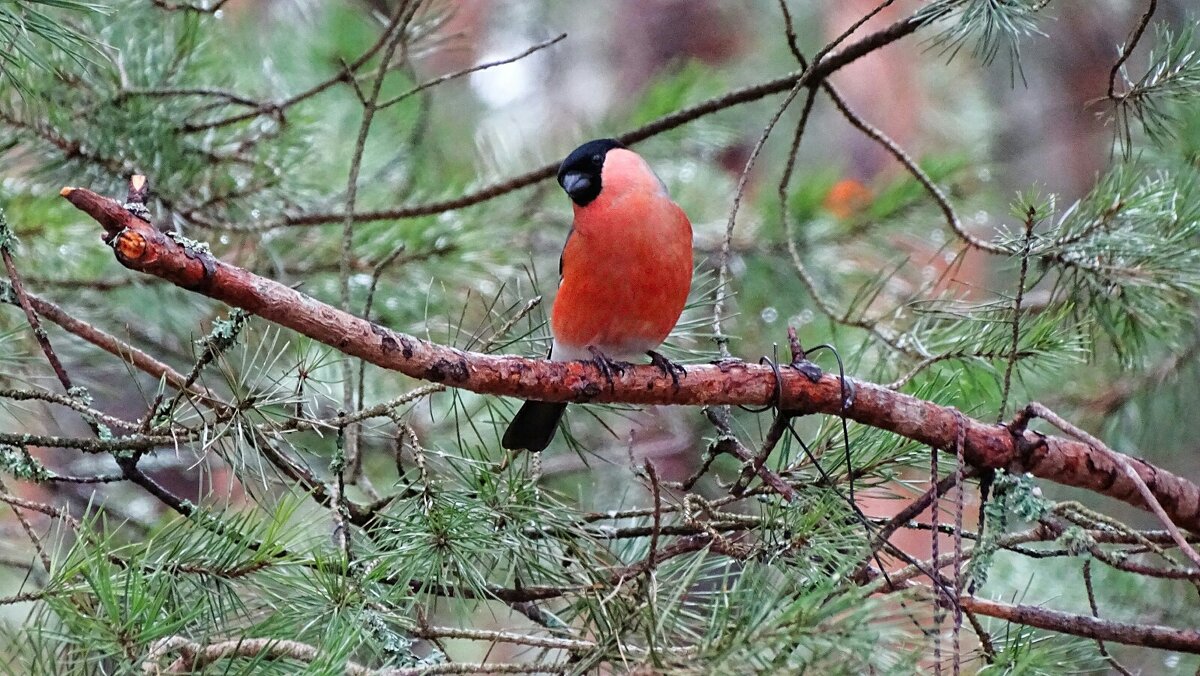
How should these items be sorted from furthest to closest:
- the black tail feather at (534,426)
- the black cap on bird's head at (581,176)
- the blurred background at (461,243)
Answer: the black cap on bird's head at (581,176)
the blurred background at (461,243)
the black tail feather at (534,426)

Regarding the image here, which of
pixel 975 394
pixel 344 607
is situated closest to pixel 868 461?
pixel 975 394

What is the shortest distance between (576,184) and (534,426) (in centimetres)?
71

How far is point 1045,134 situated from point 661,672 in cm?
471

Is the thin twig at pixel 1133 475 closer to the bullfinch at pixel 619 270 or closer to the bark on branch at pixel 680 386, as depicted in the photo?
the bark on branch at pixel 680 386

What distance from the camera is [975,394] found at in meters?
2.20

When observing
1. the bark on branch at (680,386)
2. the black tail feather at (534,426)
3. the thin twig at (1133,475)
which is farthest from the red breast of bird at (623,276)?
the thin twig at (1133,475)

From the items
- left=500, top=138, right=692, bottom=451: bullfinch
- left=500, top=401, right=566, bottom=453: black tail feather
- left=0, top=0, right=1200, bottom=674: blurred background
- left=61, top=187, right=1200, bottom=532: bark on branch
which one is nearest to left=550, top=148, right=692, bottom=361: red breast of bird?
left=500, top=138, right=692, bottom=451: bullfinch

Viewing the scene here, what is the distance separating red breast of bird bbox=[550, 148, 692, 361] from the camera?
230cm

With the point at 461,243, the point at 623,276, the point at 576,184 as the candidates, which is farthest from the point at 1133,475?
the point at 461,243

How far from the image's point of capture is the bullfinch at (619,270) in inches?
90.6

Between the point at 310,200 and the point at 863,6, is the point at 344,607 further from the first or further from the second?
the point at 863,6

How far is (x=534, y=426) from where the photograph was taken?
208 cm

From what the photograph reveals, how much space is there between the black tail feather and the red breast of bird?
259 mm

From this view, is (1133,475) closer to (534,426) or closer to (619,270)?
(534,426)
